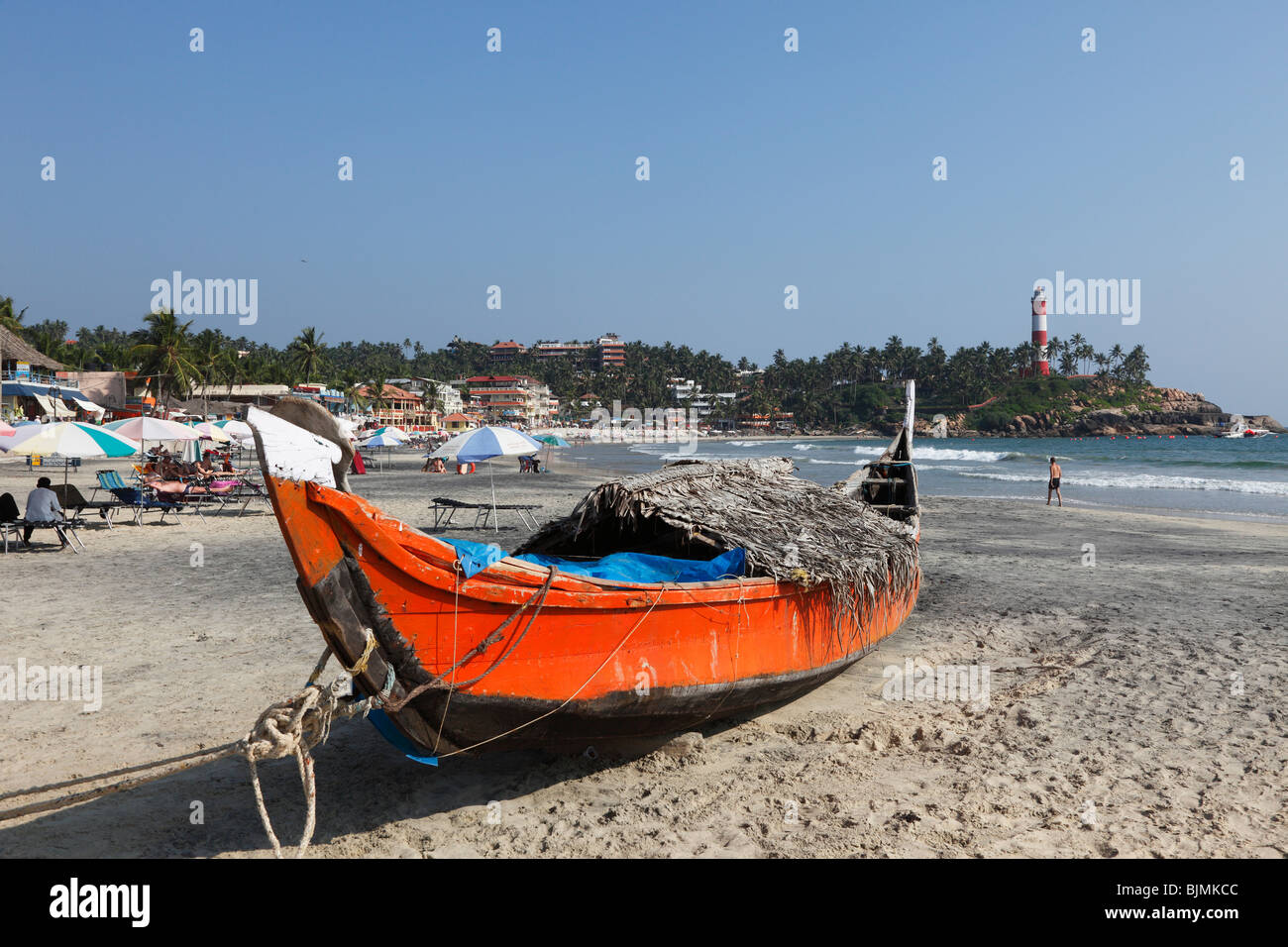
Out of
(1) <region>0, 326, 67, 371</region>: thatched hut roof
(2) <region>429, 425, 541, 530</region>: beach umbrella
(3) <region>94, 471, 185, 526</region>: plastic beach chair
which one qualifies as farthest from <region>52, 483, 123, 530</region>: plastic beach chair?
(1) <region>0, 326, 67, 371</region>: thatched hut roof

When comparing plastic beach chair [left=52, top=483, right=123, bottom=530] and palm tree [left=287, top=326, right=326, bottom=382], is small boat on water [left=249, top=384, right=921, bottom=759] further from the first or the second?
palm tree [left=287, top=326, right=326, bottom=382]

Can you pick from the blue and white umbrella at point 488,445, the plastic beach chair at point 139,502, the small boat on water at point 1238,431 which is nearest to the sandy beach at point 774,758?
the blue and white umbrella at point 488,445

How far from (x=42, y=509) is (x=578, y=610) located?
11911 mm

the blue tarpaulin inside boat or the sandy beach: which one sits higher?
the blue tarpaulin inside boat

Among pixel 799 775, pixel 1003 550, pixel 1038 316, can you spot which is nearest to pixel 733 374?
pixel 1038 316

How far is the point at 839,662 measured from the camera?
627 cm

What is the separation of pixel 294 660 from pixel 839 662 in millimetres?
4745

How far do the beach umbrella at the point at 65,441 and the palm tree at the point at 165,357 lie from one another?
42.7 metres

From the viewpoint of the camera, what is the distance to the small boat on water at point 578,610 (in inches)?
150

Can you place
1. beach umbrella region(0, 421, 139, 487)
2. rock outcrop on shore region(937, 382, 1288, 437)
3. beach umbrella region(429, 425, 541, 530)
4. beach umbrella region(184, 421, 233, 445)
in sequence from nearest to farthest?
beach umbrella region(0, 421, 139, 487), beach umbrella region(429, 425, 541, 530), beach umbrella region(184, 421, 233, 445), rock outcrop on shore region(937, 382, 1288, 437)

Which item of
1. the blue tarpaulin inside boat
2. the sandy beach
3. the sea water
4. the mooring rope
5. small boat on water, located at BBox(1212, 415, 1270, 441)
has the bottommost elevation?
the sandy beach

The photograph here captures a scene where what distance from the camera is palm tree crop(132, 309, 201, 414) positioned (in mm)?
51250

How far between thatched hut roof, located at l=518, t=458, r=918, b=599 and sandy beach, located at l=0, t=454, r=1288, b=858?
110 cm
